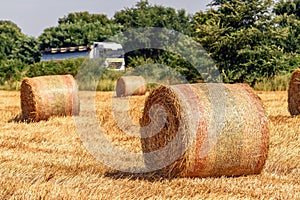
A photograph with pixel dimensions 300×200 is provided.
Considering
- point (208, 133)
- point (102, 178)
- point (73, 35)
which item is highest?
point (73, 35)

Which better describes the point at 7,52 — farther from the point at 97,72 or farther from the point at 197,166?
the point at 197,166

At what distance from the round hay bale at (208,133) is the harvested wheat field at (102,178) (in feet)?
0.51

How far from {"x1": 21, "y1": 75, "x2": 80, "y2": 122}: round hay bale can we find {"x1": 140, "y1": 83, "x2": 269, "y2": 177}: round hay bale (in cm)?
557

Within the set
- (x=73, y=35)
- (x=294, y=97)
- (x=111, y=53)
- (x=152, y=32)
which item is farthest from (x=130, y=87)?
(x=73, y=35)

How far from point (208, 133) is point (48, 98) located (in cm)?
638

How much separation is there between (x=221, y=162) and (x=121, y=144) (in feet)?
7.82

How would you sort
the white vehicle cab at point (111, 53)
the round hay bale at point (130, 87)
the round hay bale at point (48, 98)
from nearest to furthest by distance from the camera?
1. the round hay bale at point (48, 98)
2. the round hay bale at point (130, 87)
3. the white vehicle cab at point (111, 53)

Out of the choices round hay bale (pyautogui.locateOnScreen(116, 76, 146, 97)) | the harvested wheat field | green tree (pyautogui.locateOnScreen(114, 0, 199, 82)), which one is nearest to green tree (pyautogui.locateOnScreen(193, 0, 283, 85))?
green tree (pyautogui.locateOnScreen(114, 0, 199, 82))

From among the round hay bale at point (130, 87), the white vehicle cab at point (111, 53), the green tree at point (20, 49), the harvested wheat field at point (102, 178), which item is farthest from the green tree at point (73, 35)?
the harvested wheat field at point (102, 178)

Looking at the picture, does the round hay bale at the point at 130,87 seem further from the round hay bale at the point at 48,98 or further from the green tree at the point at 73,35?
the green tree at the point at 73,35

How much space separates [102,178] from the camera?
540cm

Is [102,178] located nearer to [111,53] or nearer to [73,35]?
[111,53]

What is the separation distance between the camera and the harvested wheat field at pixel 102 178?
15.5ft

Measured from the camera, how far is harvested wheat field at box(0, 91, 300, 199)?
4.72 m
